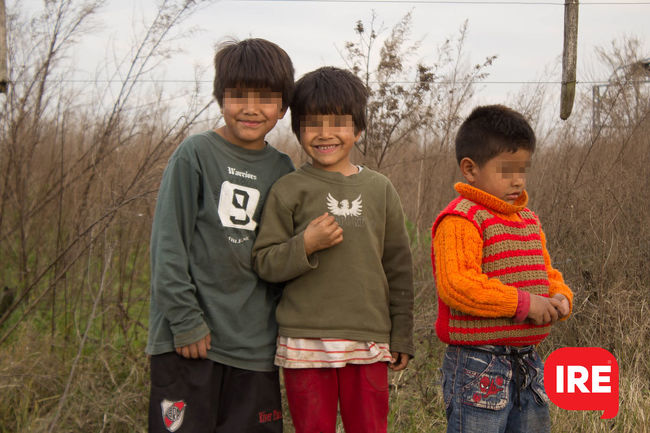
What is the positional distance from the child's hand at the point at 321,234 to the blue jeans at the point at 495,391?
0.59 m

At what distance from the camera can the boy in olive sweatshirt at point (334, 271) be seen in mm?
1966

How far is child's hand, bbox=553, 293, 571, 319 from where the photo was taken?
6.44ft

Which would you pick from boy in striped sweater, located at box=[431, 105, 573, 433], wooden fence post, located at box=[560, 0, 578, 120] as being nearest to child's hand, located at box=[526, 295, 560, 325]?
boy in striped sweater, located at box=[431, 105, 573, 433]

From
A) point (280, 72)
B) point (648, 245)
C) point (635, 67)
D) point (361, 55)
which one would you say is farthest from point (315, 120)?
point (635, 67)

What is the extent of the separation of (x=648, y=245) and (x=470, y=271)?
2.84 meters

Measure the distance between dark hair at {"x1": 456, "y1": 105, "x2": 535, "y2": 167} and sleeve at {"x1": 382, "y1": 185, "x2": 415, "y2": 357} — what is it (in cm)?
33

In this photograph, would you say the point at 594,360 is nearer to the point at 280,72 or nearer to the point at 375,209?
the point at 375,209

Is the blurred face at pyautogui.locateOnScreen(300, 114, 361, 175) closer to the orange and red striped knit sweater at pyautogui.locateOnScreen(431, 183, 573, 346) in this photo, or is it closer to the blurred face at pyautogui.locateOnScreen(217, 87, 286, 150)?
the blurred face at pyautogui.locateOnScreen(217, 87, 286, 150)

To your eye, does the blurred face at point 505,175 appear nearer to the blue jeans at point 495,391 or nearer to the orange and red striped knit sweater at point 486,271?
the orange and red striped knit sweater at point 486,271

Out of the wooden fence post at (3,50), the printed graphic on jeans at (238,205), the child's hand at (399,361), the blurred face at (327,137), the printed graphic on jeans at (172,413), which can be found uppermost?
the wooden fence post at (3,50)

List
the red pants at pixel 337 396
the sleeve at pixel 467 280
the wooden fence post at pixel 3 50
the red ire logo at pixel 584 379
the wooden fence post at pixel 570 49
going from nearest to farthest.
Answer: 1. the sleeve at pixel 467 280
2. the red pants at pixel 337 396
3. the red ire logo at pixel 584 379
4. the wooden fence post at pixel 3 50
5. the wooden fence post at pixel 570 49

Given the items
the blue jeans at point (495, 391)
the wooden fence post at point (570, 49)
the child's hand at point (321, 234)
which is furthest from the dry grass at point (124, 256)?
the child's hand at point (321, 234)

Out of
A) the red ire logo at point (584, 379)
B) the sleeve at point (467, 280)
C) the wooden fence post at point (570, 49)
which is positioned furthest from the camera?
the wooden fence post at point (570, 49)

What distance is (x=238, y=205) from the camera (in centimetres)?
202
